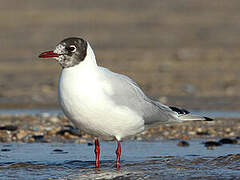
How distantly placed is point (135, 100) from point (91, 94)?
67cm

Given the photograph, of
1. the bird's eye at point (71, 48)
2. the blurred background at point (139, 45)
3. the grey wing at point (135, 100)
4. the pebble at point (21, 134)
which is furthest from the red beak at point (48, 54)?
the blurred background at point (139, 45)

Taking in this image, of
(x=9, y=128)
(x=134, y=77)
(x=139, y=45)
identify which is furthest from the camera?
(x=139, y=45)

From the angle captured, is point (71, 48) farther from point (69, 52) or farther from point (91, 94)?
point (91, 94)

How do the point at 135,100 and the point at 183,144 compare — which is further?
the point at 183,144

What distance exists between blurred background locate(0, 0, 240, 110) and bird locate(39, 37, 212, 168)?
4.94 metres

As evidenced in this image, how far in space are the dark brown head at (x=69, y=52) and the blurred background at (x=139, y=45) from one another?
17.6 feet

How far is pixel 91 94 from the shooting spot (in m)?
6.74

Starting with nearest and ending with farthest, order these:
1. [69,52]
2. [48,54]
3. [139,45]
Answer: [48,54], [69,52], [139,45]

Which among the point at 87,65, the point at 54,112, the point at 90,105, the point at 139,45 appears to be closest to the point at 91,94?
the point at 90,105

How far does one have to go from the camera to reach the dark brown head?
6809 millimetres

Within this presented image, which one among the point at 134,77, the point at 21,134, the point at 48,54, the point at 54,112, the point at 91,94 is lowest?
the point at 21,134

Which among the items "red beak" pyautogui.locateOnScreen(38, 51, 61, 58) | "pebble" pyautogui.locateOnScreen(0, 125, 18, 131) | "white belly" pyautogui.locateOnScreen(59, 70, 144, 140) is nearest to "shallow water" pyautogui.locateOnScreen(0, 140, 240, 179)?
"white belly" pyautogui.locateOnScreen(59, 70, 144, 140)

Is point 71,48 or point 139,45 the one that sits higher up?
point 139,45

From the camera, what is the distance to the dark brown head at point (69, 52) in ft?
22.3
